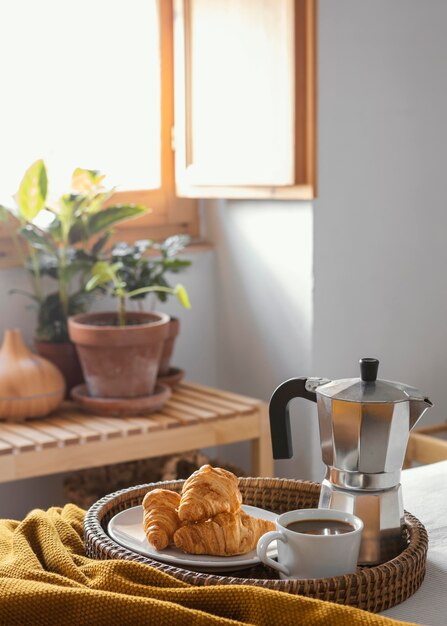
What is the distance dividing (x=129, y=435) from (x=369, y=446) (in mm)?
1411

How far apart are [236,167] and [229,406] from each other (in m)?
0.68

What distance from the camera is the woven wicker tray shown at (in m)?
1.07

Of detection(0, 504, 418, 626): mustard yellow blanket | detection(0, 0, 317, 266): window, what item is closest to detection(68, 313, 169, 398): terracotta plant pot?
detection(0, 0, 317, 266): window

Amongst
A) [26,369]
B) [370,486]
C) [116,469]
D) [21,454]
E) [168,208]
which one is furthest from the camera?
[168,208]

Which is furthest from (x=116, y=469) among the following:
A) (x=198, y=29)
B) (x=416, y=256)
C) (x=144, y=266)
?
(x=198, y=29)

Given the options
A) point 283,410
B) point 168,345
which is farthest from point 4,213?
point 283,410

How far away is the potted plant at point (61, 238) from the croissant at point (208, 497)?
63.3 inches

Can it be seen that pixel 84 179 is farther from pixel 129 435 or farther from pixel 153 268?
pixel 129 435

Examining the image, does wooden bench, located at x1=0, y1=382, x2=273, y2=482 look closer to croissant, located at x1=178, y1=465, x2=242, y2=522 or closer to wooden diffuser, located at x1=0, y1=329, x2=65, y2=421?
wooden diffuser, located at x1=0, y1=329, x2=65, y2=421

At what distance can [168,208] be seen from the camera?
324 centimetres

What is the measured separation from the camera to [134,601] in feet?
3.40

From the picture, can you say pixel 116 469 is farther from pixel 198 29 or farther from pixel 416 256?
pixel 198 29

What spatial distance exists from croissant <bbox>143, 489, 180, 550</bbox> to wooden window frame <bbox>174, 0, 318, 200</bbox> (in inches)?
67.5

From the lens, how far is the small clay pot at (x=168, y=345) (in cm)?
287
